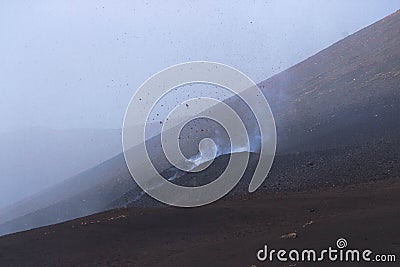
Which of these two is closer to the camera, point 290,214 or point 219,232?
point 219,232

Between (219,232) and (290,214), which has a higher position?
(290,214)

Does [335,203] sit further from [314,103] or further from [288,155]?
[314,103]

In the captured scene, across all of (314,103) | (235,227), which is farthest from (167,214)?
(314,103)

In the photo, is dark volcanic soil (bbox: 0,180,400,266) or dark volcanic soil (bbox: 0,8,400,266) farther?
dark volcanic soil (bbox: 0,8,400,266)

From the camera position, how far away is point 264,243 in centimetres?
1174

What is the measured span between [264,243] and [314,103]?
85.5 feet

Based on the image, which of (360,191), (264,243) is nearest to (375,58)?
(360,191)

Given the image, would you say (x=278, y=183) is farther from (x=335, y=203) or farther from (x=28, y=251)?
(x=28, y=251)

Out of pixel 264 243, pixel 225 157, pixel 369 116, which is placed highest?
pixel 369 116

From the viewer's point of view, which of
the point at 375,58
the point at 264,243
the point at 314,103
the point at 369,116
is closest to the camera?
the point at 264,243

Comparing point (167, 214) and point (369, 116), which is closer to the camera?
point (167, 214)

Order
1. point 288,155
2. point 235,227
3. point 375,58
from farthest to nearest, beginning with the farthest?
1. point 375,58
2. point 288,155
3. point 235,227

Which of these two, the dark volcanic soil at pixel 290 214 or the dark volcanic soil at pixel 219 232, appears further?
the dark volcanic soil at pixel 290 214

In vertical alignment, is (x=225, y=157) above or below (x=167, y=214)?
above
